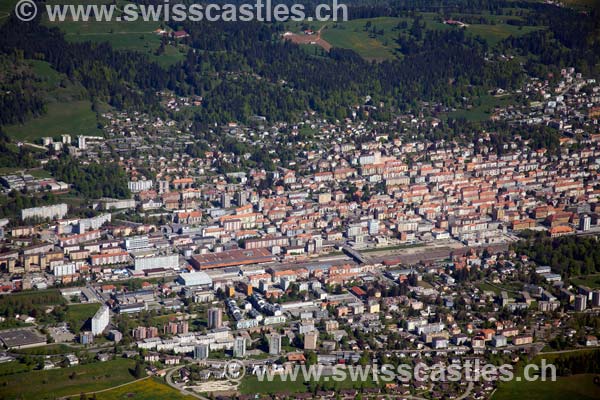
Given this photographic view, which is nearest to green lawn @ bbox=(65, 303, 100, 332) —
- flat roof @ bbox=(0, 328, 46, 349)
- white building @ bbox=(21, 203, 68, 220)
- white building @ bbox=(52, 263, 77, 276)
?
flat roof @ bbox=(0, 328, 46, 349)

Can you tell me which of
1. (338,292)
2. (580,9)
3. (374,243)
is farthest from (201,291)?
(580,9)

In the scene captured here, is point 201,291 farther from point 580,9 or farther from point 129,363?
point 580,9

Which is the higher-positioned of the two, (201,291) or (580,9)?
(580,9)

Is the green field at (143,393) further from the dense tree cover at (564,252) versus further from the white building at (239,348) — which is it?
the dense tree cover at (564,252)

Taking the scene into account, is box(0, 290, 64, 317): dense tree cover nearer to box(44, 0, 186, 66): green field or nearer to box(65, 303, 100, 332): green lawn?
box(65, 303, 100, 332): green lawn

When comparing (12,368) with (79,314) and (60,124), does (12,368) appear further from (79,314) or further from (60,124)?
(60,124)

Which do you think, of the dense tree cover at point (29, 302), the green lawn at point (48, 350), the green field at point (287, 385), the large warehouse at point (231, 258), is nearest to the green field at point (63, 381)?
the green lawn at point (48, 350)
